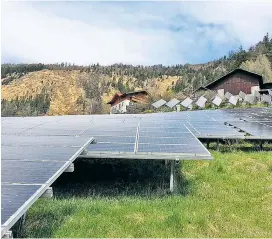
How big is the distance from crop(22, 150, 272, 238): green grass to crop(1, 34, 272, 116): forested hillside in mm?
65951

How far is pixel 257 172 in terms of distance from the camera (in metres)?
10.4

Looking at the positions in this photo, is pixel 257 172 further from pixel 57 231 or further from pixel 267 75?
pixel 267 75

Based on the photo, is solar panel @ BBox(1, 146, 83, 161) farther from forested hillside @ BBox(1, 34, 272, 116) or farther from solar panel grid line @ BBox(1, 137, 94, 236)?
forested hillside @ BBox(1, 34, 272, 116)

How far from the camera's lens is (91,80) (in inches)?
4496

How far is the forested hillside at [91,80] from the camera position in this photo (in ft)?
276

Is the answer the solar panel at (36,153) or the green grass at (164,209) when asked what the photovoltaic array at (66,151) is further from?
the green grass at (164,209)

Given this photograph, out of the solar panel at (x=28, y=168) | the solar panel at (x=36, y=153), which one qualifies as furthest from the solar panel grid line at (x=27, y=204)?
the solar panel at (x=36, y=153)

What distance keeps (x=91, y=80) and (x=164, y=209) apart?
109 m

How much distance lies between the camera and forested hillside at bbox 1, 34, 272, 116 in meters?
84.2

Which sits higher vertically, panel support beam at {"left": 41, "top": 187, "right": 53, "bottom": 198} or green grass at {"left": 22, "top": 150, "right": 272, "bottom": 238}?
panel support beam at {"left": 41, "top": 187, "right": 53, "bottom": 198}

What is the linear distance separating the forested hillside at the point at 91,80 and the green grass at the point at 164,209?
65951 mm

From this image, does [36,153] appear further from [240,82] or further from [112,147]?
[240,82]

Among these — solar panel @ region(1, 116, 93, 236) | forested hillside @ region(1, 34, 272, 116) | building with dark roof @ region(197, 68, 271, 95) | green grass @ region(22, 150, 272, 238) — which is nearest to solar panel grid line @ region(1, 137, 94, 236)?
solar panel @ region(1, 116, 93, 236)

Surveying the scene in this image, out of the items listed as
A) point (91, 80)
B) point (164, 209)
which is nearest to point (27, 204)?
point (164, 209)
